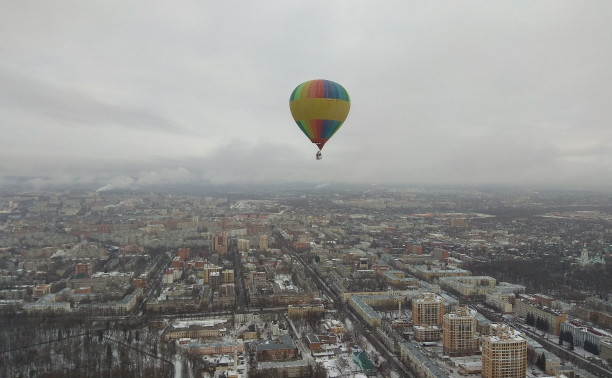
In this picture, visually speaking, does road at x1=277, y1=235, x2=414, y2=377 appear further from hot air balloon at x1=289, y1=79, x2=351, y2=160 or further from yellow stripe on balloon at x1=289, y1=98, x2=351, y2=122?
→ yellow stripe on balloon at x1=289, y1=98, x2=351, y2=122

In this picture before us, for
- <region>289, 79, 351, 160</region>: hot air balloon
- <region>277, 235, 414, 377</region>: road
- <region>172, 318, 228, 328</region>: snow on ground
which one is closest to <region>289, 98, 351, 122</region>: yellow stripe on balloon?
<region>289, 79, 351, 160</region>: hot air balloon

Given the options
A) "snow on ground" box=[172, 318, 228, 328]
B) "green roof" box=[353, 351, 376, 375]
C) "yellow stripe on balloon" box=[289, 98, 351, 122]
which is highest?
"yellow stripe on balloon" box=[289, 98, 351, 122]

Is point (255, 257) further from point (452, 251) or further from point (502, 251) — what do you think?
point (502, 251)

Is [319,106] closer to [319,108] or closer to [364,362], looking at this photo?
[319,108]

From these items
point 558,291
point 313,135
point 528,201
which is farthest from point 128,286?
point 528,201

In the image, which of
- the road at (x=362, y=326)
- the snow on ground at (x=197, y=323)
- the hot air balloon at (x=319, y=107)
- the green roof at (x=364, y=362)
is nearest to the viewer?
the hot air balloon at (x=319, y=107)

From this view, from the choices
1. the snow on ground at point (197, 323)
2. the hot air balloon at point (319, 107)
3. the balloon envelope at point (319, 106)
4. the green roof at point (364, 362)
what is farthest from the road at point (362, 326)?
the balloon envelope at point (319, 106)

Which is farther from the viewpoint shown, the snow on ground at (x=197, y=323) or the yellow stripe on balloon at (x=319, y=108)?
the snow on ground at (x=197, y=323)

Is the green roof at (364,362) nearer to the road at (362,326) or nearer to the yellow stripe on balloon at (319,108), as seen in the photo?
the road at (362,326)

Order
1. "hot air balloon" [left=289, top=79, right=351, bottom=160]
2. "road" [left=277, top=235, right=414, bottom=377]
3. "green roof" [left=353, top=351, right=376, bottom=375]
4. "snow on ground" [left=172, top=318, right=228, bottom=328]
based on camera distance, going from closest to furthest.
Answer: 1. "hot air balloon" [left=289, top=79, right=351, bottom=160]
2. "green roof" [left=353, top=351, right=376, bottom=375]
3. "road" [left=277, top=235, right=414, bottom=377]
4. "snow on ground" [left=172, top=318, right=228, bottom=328]
